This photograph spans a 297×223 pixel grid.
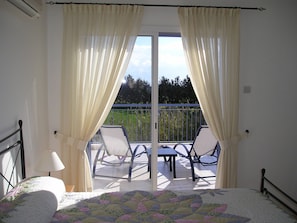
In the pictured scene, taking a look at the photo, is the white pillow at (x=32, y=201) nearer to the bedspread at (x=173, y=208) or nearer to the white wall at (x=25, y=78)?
the bedspread at (x=173, y=208)

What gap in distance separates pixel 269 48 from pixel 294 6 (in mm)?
607

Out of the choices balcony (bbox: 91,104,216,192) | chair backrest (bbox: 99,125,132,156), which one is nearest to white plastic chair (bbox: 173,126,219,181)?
balcony (bbox: 91,104,216,192)

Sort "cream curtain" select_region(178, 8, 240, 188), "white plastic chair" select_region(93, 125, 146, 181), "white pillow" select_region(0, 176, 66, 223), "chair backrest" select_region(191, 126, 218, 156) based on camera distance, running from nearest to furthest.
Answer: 1. "white pillow" select_region(0, 176, 66, 223)
2. "cream curtain" select_region(178, 8, 240, 188)
3. "white plastic chair" select_region(93, 125, 146, 181)
4. "chair backrest" select_region(191, 126, 218, 156)

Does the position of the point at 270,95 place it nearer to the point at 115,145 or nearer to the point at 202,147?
the point at 202,147

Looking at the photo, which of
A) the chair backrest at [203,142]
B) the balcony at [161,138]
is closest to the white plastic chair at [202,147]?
the chair backrest at [203,142]

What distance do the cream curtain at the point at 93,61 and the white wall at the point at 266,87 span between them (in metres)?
0.23

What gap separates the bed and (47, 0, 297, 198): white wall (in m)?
1.27

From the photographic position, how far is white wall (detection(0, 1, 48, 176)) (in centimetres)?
202

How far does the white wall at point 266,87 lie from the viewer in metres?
3.24

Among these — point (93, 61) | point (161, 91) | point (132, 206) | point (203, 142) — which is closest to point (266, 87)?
point (203, 142)

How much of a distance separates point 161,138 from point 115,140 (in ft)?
2.80

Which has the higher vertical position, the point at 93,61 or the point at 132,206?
the point at 93,61

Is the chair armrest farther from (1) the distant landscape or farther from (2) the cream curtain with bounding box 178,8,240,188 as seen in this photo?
(2) the cream curtain with bounding box 178,8,240,188

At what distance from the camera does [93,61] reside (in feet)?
9.84
